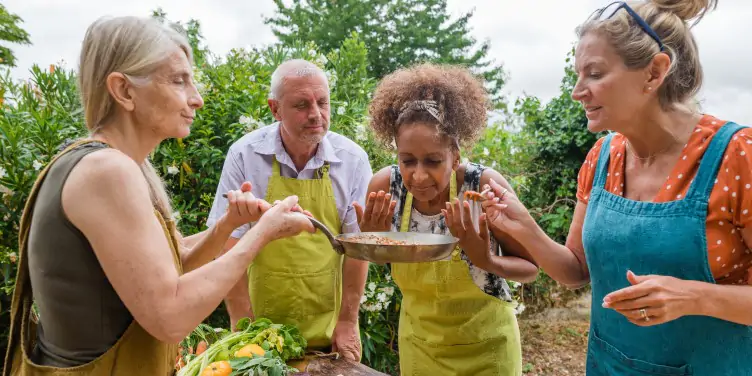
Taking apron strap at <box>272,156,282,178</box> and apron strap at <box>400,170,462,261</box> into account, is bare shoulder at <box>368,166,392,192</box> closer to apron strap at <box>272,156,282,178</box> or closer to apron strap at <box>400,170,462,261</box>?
apron strap at <box>400,170,462,261</box>

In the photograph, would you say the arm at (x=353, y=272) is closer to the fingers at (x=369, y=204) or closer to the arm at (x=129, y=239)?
the fingers at (x=369, y=204)

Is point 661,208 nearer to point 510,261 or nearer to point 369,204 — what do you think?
point 510,261

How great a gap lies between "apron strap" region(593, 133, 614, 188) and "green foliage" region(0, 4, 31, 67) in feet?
40.7

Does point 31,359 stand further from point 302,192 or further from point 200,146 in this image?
point 200,146

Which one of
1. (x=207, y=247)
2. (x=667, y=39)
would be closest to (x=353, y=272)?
(x=207, y=247)

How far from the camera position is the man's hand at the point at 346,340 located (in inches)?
110

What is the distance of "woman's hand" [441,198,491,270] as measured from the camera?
7.41 ft

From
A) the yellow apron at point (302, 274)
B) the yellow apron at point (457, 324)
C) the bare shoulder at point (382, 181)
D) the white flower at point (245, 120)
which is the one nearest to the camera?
the yellow apron at point (457, 324)

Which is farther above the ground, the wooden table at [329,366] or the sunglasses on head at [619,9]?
the sunglasses on head at [619,9]

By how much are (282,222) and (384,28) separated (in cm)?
2061

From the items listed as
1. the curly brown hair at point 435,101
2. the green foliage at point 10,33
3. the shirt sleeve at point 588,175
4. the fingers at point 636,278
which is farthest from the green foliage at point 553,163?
the green foliage at point 10,33

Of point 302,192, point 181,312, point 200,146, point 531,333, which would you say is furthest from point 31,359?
point 531,333

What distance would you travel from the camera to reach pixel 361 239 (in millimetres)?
2133

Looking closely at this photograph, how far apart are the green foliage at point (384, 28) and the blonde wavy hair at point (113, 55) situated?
19348 mm
